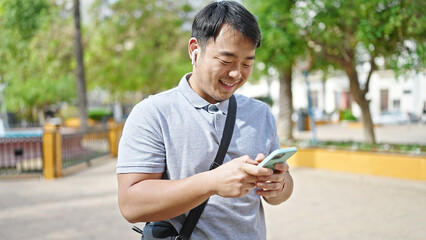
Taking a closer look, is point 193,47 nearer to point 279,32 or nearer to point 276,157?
point 276,157

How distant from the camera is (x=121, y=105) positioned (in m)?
42.2

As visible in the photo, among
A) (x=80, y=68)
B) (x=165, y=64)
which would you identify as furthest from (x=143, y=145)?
(x=165, y=64)

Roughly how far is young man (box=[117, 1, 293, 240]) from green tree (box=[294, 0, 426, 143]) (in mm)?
7175

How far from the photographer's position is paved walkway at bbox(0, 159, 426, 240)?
17.7 ft

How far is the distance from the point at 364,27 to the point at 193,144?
794 centimetres

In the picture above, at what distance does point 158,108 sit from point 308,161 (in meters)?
9.22

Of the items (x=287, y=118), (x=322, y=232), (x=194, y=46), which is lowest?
(x=322, y=232)

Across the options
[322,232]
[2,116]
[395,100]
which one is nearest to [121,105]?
[2,116]

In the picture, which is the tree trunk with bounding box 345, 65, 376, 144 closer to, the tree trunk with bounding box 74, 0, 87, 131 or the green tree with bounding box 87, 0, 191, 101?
the green tree with bounding box 87, 0, 191, 101

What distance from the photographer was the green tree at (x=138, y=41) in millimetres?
18297

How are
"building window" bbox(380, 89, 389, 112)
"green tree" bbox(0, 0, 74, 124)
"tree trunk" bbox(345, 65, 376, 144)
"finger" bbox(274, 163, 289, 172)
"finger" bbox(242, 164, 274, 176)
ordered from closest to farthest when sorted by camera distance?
"finger" bbox(242, 164, 274, 176) → "finger" bbox(274, 163, 289, 172) → "tree trunk" bbox(345, 65, 376, 144) → "green tree" bbox(0, 0, 74, 124) → "building window" bbox(380, 89, 389, 112)

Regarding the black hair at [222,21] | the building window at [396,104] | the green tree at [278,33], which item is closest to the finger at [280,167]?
the black hair at [222,21]

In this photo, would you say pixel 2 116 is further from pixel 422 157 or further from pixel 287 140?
pixel 422 157

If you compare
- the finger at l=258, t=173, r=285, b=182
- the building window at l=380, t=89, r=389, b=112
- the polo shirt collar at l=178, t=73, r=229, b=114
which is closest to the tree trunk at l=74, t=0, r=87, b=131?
the polo shirt collar at l=178, t=73, r=229, b=114
